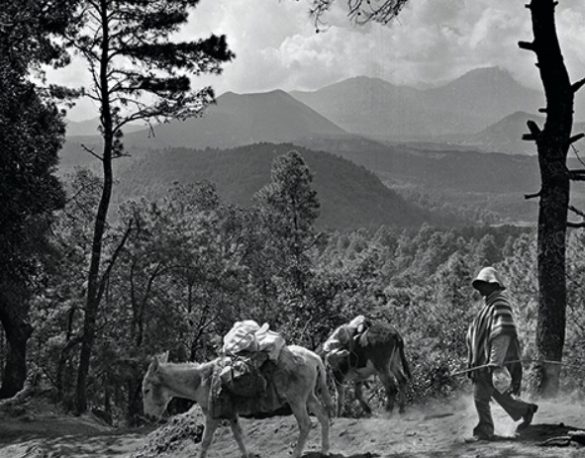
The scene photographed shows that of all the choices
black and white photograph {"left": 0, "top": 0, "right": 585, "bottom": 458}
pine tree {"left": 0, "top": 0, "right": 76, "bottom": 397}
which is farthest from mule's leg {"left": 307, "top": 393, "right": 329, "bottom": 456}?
pine tree {"left": 0, "top": 0, "right": 76, "bottom": 397}

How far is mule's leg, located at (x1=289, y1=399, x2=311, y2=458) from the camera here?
326 inches

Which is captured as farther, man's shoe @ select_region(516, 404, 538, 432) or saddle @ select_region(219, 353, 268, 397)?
saddle @ select_region(219, 353, 268, 397)

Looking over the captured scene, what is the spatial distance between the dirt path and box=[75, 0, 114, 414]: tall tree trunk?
5484 mm

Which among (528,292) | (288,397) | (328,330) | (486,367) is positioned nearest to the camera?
(486,367)

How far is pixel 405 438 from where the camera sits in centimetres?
877

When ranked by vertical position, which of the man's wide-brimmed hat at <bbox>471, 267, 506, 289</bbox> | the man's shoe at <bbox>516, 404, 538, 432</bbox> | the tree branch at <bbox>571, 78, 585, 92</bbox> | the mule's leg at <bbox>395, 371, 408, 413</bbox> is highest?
the tree branch at <bbox>571, 78, 585, 92</bbox>

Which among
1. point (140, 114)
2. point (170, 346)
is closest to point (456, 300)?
point (170, 346)

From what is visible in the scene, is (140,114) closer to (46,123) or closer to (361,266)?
(46,123)

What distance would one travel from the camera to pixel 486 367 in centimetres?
777

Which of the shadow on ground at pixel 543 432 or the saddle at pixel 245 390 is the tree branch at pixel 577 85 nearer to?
the shadow on ground at pixel 543 432

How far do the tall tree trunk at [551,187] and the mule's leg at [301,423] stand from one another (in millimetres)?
3835

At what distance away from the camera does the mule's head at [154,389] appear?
29.9 ft

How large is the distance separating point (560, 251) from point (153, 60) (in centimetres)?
1205

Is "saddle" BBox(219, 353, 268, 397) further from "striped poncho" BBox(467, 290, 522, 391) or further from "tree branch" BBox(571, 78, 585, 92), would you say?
"tree branch" BBox(571, 78, 585, 92)
